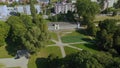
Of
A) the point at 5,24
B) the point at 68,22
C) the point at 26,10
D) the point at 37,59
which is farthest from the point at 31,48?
the point at 26,10

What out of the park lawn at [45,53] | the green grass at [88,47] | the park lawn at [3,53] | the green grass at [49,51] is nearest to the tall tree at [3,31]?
the park lawn at [3,53]

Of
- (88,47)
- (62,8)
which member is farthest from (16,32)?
(62,8)

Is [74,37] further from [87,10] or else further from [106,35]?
[87,10]

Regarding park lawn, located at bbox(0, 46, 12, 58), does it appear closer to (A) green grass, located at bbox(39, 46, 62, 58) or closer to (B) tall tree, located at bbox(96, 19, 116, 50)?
(A) green grass, located at bbox(39, 46, 62, 58)

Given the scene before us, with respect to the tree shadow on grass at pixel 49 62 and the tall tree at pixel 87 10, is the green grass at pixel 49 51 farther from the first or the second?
the tall tree at pixel 87 10

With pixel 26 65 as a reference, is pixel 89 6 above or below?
above

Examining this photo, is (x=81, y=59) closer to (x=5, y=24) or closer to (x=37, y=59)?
Answer: (x=37, y=59)

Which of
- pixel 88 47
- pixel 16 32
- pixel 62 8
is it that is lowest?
pixel 88 47
